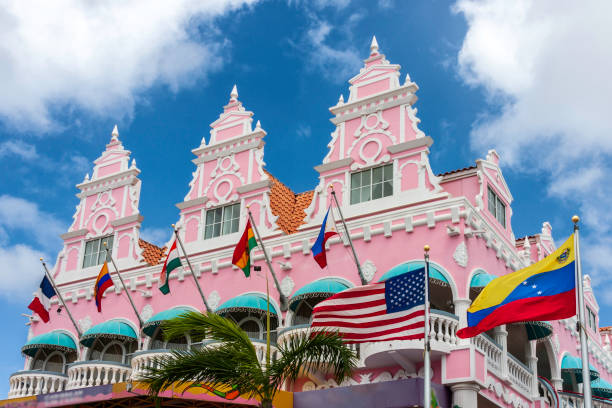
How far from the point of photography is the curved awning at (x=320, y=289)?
2367cm

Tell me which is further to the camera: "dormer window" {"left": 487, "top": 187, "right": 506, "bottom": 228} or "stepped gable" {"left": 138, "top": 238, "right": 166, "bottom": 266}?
"stepped gable" {"left": 138, "top": 238, "right": 166, "bottom": 266}

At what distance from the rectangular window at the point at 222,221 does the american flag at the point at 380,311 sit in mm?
8368

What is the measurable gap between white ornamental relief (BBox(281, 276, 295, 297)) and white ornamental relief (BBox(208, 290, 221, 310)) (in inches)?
98.0

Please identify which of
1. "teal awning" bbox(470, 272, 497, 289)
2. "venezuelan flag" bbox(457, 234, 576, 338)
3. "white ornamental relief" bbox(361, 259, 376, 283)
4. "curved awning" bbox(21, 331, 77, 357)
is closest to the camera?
"venezuelan flag" bbox(457, 234, 576, 338)

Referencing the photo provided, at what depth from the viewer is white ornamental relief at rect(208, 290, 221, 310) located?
26467 millimetres

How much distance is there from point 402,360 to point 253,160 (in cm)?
987

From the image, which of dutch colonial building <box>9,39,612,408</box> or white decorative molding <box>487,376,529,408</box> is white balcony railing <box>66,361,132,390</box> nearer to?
dutch colonial building <box>9,39,612,408</box>

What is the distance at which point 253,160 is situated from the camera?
93.7ft

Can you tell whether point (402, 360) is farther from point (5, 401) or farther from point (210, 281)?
point (5, 401)

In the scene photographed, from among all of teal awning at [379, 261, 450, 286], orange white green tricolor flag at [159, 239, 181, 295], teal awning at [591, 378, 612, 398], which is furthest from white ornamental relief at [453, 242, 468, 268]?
teal awning at [591, 378, 612, 398]

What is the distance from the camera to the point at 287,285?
25312mm

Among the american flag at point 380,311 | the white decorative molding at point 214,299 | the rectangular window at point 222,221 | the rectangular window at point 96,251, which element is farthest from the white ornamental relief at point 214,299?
the american flag at point 380,311

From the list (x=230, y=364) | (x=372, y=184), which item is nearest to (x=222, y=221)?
(x=372, y=184)

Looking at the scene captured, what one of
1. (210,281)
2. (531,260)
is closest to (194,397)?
(210,281)
